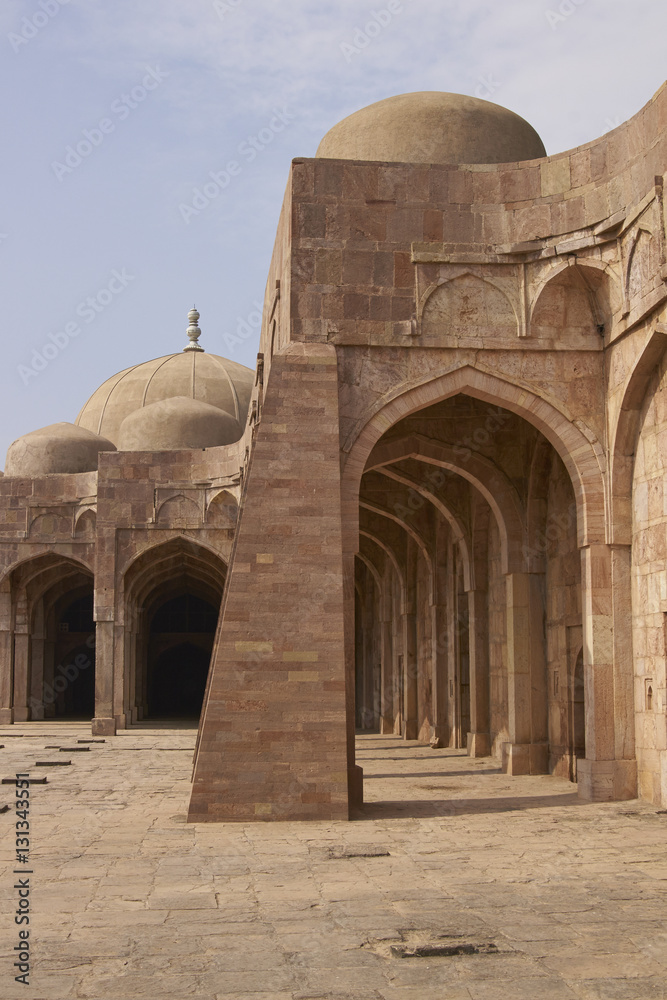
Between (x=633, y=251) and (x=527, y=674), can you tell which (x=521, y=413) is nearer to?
(x=633, y=251)

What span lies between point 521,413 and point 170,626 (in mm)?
21652

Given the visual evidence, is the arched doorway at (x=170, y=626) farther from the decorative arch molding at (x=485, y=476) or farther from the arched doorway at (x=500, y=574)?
the decorative arch molding at (x=485, y=476)

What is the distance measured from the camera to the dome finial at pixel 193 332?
35844 mm

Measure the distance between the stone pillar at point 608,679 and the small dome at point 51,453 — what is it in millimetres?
16748

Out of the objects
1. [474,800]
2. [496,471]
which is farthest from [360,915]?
[496,471]

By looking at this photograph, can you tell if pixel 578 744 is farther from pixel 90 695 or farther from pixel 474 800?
pixel 90 695

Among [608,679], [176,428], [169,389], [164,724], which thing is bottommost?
[164,724]

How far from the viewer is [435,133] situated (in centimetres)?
1228

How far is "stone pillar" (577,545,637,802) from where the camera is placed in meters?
10.5

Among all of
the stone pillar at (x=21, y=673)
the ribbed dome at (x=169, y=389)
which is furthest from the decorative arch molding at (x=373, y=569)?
the ribbed dome at (x=169, y=389)

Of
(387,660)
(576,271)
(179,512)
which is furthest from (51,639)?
(576,271)

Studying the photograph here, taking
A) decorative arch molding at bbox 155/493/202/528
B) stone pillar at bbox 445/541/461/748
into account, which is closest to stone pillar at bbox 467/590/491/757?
stone pillar at bbox 445/541/461/748

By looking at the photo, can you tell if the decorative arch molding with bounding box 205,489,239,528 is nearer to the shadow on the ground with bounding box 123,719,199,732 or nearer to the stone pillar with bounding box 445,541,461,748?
the shadow on the ground with bounding box 123,719,199,732

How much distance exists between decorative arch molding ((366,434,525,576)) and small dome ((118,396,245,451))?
12092 millimetres
